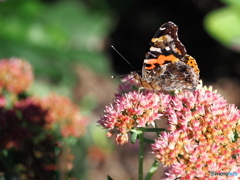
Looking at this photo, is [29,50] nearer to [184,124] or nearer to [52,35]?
[52,35]

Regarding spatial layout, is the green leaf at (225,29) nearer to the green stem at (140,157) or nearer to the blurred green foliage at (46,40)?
the blurred green foliage at (46,40)

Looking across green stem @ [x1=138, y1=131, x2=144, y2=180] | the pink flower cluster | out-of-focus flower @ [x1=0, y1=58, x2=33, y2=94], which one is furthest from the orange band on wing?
out-of-focus flower @ [x1=0, y1=58, x2=33, y2=94]

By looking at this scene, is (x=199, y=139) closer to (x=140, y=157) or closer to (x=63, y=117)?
(x=140, y=157)

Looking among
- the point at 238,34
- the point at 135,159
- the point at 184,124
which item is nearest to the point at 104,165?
the point at 135,159

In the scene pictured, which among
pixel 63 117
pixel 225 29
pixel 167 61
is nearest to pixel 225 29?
pixel 225 29

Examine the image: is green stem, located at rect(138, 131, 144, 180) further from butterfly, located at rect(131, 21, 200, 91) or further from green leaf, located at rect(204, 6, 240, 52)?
green leaf, located at rect(204, 6, 240, 52)

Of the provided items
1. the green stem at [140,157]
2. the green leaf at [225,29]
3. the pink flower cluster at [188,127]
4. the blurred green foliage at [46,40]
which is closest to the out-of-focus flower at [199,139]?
the pink flower cluster at [188,127]
